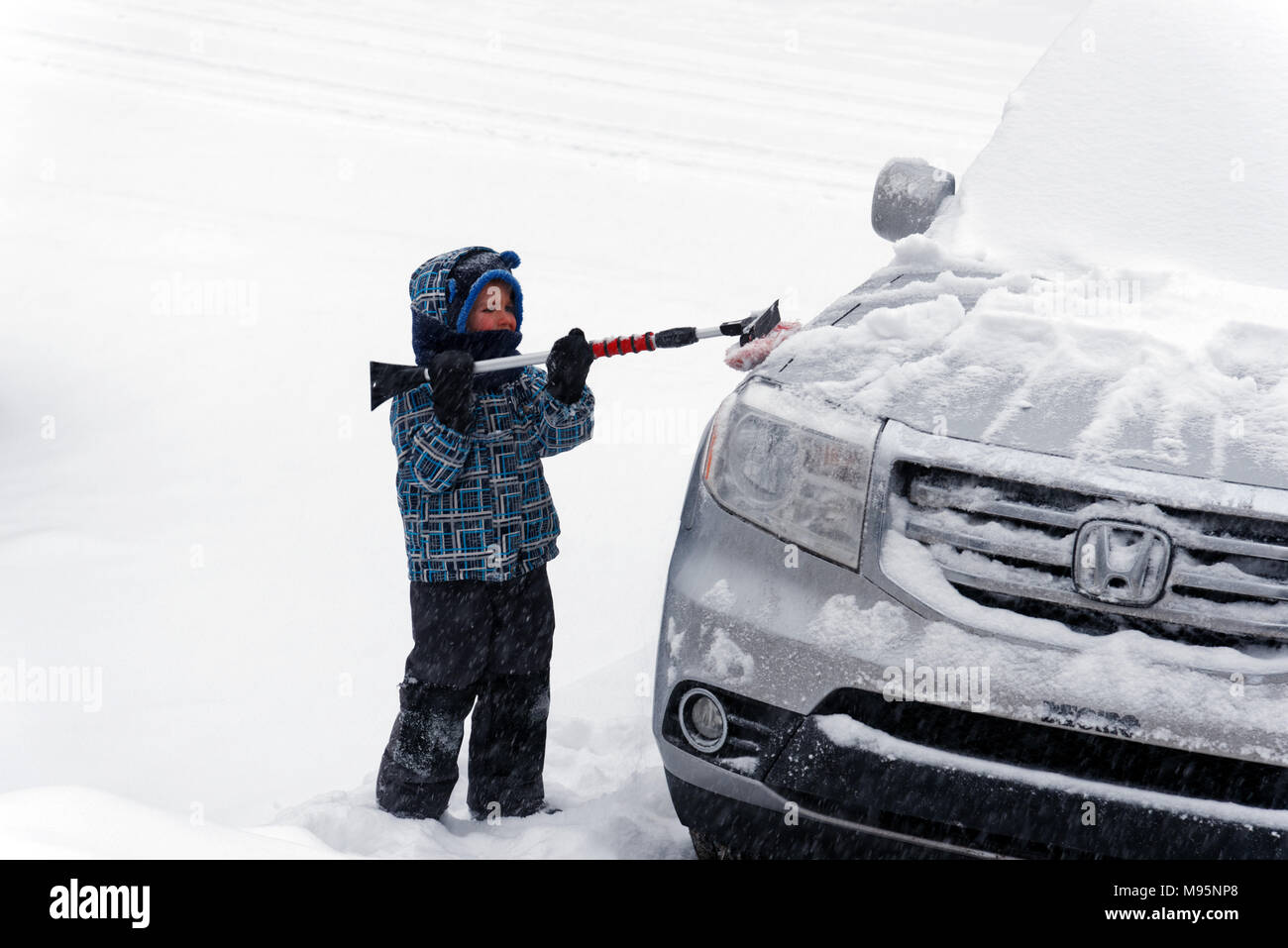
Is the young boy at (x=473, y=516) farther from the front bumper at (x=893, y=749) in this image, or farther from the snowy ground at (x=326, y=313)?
the front bumper at (x=893, y=749)

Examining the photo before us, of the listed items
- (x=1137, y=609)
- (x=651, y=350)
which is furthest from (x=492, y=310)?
(x=1137, y=609)

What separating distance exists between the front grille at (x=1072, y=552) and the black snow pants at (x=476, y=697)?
1180 mm

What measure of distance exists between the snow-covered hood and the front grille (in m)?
0.08

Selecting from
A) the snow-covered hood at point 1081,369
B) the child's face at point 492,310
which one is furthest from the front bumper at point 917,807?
the child's face at point 492,310

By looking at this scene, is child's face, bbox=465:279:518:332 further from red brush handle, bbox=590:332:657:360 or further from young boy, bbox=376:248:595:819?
red brush handle, bbox=590:332:657:360

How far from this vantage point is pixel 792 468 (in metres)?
2.30

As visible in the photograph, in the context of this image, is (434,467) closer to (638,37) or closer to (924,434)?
(924,434)

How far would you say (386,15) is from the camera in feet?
41.5

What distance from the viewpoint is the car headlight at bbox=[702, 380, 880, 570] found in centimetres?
220

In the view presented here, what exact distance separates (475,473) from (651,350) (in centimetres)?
49

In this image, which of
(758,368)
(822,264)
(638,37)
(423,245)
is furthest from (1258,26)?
(638,37)

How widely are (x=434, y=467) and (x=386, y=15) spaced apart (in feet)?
35.9

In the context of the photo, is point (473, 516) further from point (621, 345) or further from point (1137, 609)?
point (1137, 609)

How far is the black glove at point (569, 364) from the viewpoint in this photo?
2922mm
